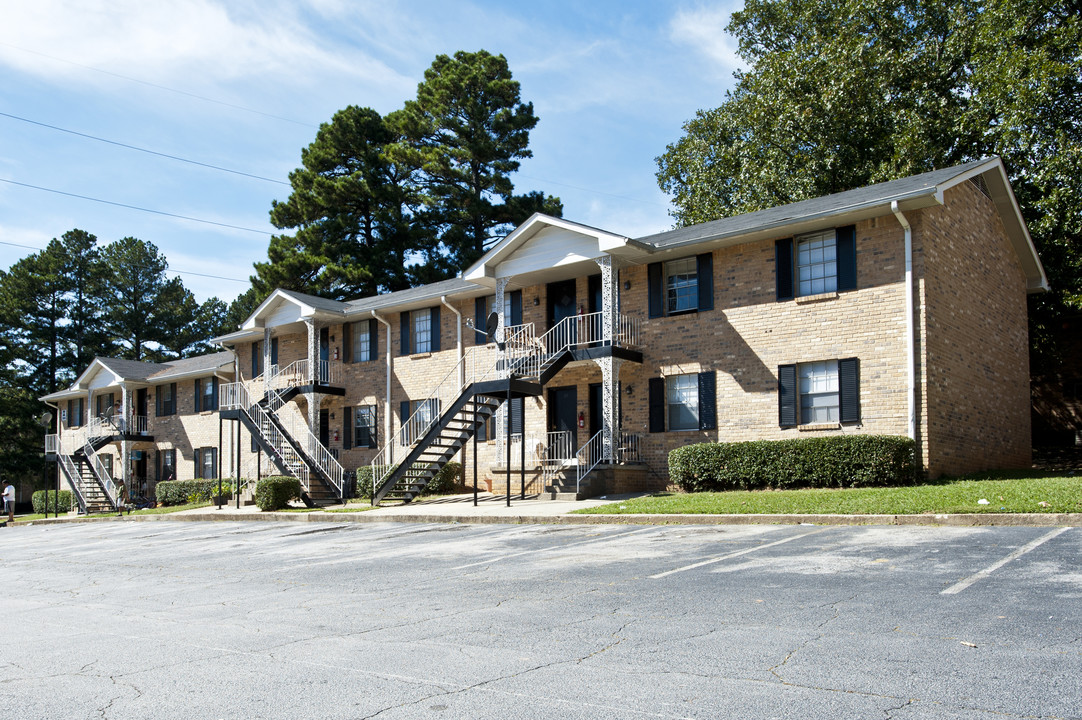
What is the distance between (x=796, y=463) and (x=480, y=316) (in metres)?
11.1

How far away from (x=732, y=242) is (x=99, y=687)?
16933 millimetres

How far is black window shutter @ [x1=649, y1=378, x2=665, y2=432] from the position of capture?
21.2 m

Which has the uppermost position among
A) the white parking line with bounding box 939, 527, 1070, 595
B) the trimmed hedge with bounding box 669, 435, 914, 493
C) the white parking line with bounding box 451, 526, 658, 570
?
the trimmed hedge with bounding box 669, 435, 914, 493

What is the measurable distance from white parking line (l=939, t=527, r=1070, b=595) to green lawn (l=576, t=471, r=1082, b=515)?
144 centimetres

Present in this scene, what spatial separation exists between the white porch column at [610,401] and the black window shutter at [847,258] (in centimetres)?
530

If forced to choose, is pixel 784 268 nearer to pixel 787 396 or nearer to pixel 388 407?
pixel 787 396

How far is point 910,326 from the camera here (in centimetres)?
1759

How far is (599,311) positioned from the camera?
2283 cm

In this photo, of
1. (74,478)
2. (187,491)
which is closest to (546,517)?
(187,491)

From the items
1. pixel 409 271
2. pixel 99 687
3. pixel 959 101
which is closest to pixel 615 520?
pixel 99 687

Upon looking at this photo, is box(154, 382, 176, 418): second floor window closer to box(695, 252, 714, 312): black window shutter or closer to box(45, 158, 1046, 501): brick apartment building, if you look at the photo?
box(45, 158, 1046, 501): brick apartment building

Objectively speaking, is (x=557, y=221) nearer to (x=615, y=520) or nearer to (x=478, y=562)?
(x=615, y=520)

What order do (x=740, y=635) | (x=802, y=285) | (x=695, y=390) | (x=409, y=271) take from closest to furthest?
(x=740, y=635) < (x=802, y=285) < (x=695, y=390) < (x=409, y=271)

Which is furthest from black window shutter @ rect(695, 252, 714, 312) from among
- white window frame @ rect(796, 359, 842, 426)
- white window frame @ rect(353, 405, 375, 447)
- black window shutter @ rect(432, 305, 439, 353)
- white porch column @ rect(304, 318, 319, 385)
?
white porch column @ rect(304, 318, 319, 385)
